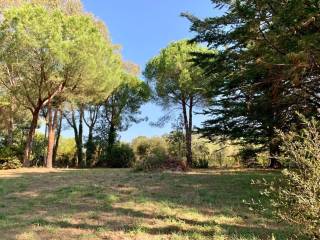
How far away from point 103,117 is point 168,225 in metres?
23.3

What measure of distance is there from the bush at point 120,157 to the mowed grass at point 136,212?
15156 millimetres

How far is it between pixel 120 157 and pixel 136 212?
1917 centimetres

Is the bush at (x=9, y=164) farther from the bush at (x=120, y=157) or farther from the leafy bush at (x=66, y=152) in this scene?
the leafy bush at (x=66, y=152)

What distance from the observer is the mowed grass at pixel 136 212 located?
5.33 m

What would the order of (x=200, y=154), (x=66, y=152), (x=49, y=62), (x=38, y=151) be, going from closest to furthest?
(x=49, y=62), (x=200, y=154), (x=38, y=151), (x=66, y=152)

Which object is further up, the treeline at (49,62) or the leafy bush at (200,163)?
the treeline at (49,62)

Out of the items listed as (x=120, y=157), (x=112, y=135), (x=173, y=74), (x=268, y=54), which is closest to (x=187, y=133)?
(x=173, y=74)

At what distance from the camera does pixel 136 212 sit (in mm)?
6695

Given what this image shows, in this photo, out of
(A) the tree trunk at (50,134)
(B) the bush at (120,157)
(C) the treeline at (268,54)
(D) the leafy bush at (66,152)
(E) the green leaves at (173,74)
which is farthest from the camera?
(D) the leafy bush at (66,152)

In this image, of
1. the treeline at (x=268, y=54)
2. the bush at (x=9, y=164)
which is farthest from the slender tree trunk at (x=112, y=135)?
the treeline at (x=268, y=54)

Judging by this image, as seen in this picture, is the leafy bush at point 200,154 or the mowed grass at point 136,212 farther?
the leafy bush at point 200,154

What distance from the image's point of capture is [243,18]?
22.5 ft

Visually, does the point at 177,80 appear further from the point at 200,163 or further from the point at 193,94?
the point at 200,163

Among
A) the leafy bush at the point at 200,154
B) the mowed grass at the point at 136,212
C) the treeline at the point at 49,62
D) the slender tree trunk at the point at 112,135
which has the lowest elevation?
the mowed grass at the point at 136,212
